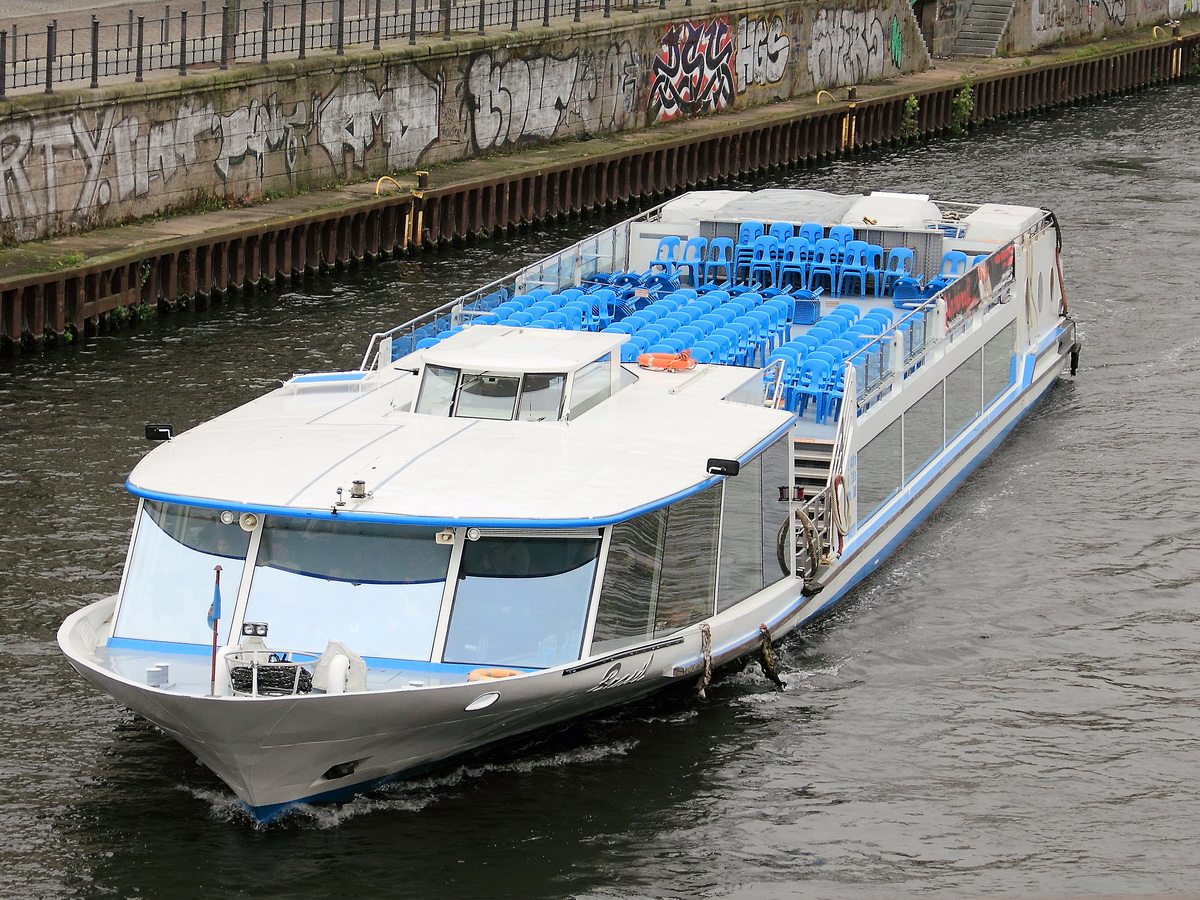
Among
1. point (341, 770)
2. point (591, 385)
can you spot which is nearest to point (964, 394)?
point (591, 385)

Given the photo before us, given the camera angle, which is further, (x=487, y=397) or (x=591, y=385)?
(x=591, y=385)

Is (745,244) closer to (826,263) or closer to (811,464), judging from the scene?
(826,263)

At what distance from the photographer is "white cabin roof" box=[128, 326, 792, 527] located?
19141 mm

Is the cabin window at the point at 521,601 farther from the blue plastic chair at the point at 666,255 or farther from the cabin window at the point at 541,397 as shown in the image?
the blue plastic chair at the point at 666,255

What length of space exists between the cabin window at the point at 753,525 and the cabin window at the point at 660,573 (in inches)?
12.7

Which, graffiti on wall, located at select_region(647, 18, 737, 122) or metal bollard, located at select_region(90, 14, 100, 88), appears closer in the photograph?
metal bollard, located at select_region(90, 14, 100, 88)

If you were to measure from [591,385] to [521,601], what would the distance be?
397 cm

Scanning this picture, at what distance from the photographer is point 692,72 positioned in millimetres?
62438

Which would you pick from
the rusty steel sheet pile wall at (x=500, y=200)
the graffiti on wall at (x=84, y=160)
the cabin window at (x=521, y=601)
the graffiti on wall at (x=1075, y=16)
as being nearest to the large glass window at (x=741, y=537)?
the cabin window at (x=521, y=601)

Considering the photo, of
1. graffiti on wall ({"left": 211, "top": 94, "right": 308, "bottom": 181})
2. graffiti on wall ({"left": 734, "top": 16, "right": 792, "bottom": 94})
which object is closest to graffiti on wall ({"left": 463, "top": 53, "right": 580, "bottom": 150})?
graffiti on wall ({"left": 211, "top": 94, "right": 308, "bottom": 181})

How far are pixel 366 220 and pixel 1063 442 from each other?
20.4 metres

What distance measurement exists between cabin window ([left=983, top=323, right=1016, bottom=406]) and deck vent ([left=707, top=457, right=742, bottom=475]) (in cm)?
1169

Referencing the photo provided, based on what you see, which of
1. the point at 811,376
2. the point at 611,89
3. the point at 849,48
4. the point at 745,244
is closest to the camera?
the point at 811,376

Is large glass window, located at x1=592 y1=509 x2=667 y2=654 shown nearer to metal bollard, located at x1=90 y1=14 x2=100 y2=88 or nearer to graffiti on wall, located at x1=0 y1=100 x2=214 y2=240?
graffiti on wall, located at x1=0 y1=100 x2=214 y2=240
